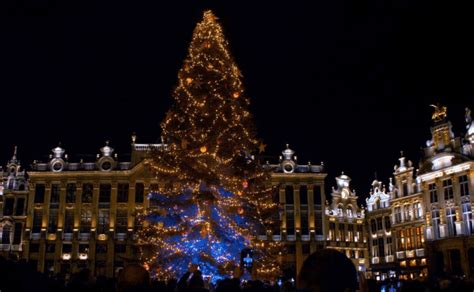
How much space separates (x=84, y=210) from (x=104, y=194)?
2421 mm

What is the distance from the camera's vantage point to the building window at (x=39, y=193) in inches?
1932

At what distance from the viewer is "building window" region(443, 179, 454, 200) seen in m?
40.2

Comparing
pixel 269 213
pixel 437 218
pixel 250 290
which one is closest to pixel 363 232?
pixel 437 218

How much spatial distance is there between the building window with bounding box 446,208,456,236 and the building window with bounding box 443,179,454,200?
41.2 inches

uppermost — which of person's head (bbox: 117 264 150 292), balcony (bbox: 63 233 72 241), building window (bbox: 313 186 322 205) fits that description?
building window (bbox: 313 186 322 205)

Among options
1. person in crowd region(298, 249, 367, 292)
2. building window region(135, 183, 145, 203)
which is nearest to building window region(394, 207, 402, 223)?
building window region(135, 183, 145, 203)

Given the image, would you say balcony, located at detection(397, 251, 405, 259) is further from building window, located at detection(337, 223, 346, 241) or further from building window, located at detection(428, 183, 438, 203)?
building window, located at detection(337, 223, 346, 241)

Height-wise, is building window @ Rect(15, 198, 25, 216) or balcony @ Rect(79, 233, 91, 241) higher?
building window @ Rect(15, 198, 25, 216)

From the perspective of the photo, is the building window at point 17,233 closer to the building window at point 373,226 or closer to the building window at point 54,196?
the building window at point 54,196

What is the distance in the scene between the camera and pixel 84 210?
48844mm

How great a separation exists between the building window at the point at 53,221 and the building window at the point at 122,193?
625cm

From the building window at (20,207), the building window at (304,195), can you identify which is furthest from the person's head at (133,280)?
the building window at (20,207)

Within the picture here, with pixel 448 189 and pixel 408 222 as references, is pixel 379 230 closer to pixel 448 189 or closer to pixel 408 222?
pixel 408 222

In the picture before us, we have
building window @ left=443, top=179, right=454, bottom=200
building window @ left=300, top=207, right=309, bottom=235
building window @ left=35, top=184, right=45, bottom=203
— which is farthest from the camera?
building window @ left=35, top=184, right=45, bottom=203
